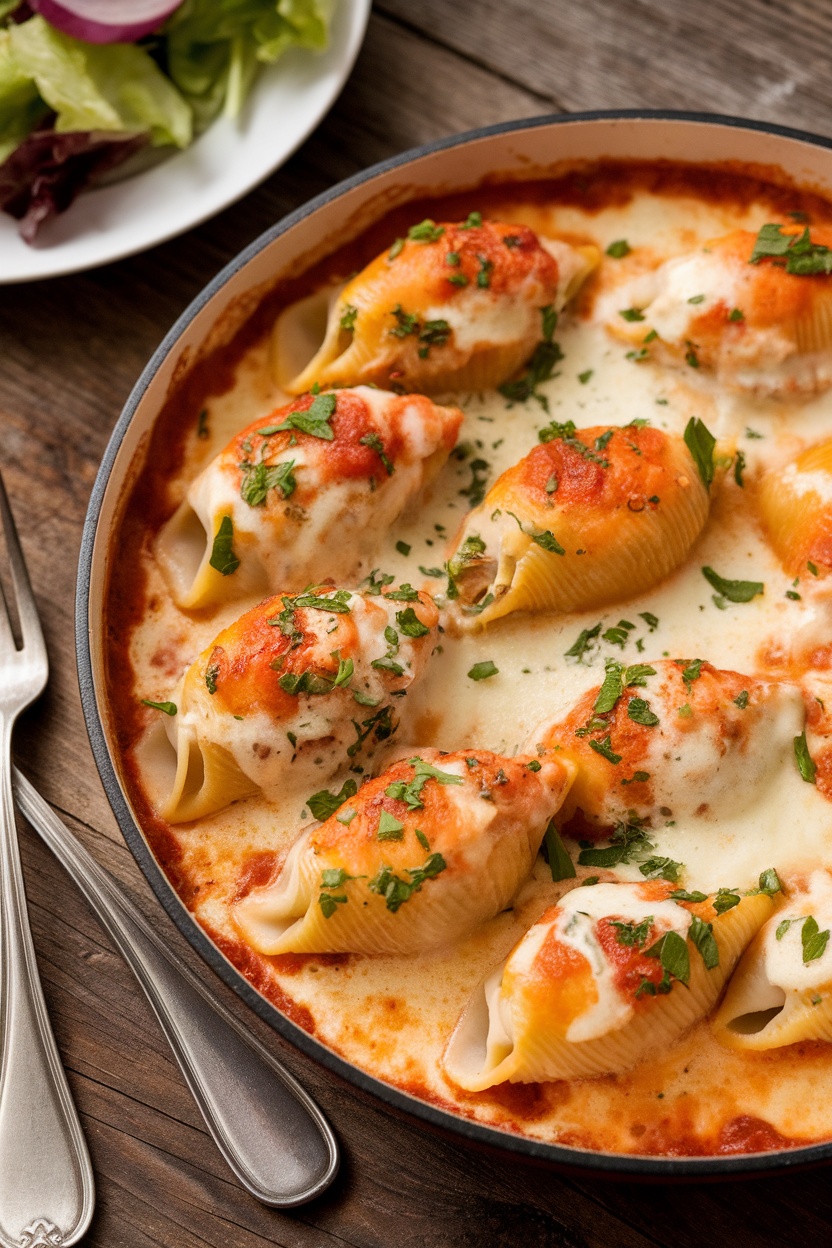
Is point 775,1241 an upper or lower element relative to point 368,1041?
lower

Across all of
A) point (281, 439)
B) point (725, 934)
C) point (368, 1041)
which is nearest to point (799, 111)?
point (281, 439)

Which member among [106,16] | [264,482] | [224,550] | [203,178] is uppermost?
[106,16]

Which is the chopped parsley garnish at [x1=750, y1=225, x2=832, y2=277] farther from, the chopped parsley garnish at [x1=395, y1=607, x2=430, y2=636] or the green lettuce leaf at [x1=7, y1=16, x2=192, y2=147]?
the green lettuce leaf at [x1=7, y1=16, x2=192, y2=147]

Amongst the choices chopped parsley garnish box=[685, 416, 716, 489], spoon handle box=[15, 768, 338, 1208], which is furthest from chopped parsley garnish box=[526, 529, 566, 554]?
spoon handle box=[15, 768, 338, 1208]

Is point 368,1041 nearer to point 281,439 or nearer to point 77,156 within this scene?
point 281,439

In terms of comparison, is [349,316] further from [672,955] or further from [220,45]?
[672,955]

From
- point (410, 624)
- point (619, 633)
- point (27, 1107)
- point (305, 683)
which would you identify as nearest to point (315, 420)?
point (410, 624)
